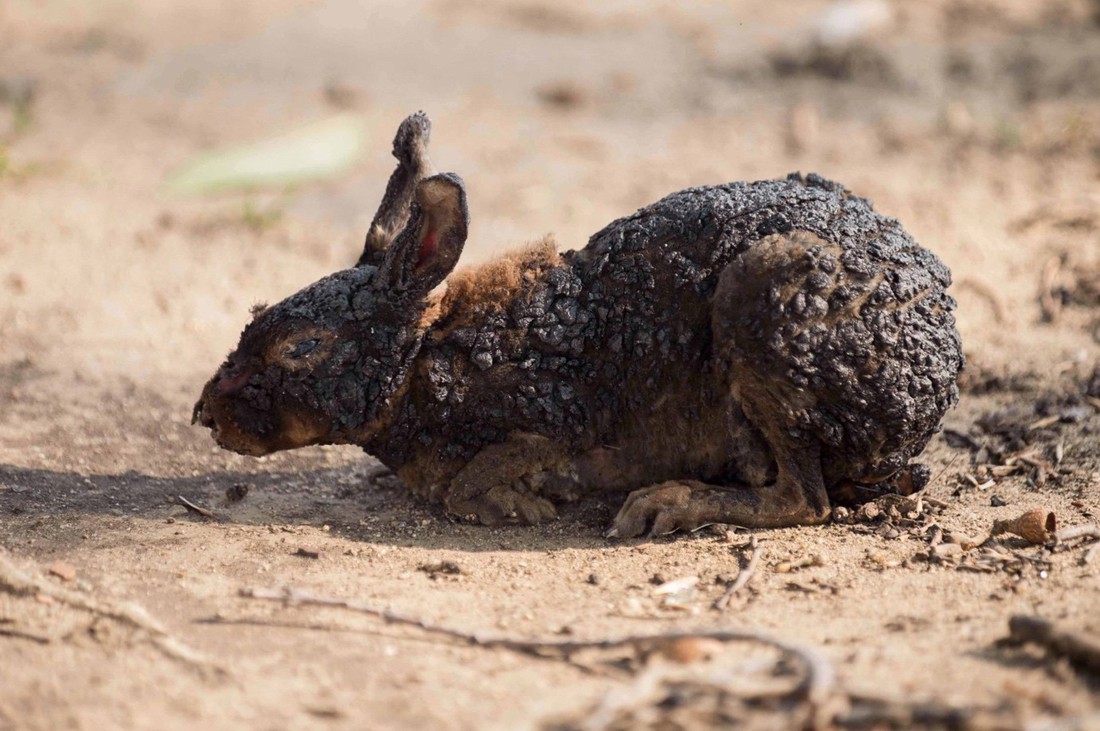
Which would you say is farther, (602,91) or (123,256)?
(602,91)

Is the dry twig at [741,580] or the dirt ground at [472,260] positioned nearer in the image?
the dirt ground at [472,260]

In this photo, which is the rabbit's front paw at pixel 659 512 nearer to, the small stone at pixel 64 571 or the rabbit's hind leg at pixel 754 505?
the rabbit's hind leg at pixel 754 505

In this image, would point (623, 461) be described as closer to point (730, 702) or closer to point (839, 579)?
point (839, 579)

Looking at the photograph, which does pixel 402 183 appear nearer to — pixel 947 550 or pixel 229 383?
pixel 229 383

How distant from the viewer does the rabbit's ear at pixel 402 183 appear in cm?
528

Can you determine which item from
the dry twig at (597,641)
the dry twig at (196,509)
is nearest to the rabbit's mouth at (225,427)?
the dry twig at (196,509)

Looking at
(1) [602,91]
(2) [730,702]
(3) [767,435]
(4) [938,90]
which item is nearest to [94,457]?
(3) [767,435]

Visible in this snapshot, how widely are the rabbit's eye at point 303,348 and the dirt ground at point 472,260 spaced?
2.53ft

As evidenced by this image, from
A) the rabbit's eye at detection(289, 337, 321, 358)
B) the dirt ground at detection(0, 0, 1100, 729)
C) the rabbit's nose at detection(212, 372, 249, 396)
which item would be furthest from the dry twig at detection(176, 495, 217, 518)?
the rabbit's eye at detection(289, 337, 321, 358)

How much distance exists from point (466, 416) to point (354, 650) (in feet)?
5.39

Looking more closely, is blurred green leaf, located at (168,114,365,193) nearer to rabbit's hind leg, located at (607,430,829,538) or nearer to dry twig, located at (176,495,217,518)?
dry twig, located at (176,495,217,518)

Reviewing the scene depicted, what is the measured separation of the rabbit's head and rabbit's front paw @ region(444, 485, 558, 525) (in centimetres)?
53

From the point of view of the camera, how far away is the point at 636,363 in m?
5.01

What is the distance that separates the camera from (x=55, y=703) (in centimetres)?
331
